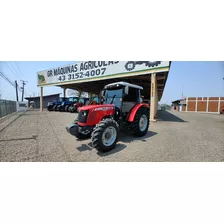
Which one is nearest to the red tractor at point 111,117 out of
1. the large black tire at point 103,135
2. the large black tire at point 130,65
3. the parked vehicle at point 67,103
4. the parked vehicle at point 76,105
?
the large black tire at point 103,135

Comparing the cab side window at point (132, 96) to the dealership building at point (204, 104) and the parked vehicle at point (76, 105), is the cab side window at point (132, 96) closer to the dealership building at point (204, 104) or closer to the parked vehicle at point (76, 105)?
the parked vehicle at point (76, 105)

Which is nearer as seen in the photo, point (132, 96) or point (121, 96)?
point (121, 96)

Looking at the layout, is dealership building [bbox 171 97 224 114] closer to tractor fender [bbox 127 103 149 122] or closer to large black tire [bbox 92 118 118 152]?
tractor fender [bbox 127 103 149 122]

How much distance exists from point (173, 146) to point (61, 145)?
3096 millimetres

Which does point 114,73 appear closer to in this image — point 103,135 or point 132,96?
point 132,96

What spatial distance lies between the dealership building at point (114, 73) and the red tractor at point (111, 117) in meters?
2.90

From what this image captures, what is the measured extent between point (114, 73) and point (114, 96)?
14.0 feet

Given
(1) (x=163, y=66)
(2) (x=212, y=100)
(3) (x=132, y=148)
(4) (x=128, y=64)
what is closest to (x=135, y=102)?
(3) (x=132, y=148)

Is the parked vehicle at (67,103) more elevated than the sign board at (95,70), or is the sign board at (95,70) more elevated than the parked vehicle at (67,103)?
the sign board at (95,70)

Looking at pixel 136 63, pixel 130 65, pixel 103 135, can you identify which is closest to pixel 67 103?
pixel 130 65

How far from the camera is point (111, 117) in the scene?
10.9 feet

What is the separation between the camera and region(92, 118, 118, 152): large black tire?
2.52 m

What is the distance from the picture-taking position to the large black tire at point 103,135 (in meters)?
2.52

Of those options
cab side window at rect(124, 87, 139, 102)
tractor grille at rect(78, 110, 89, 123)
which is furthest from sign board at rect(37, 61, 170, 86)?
tractor grille at rect(78, 110, 89, 123)
